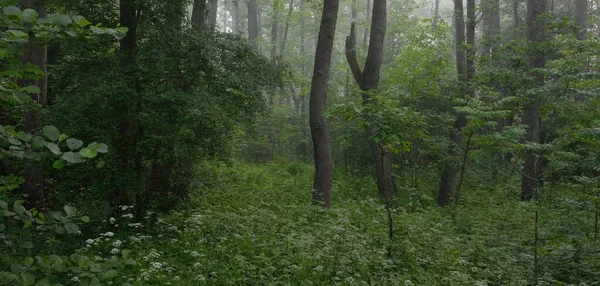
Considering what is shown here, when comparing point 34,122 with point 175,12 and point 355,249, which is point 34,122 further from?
point 355,249

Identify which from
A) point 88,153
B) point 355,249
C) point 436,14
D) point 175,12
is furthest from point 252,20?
point 88,153

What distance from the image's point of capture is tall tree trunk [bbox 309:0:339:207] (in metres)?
10.2

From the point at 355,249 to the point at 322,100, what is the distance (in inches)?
172

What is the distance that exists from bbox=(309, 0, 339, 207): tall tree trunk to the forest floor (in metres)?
1.16

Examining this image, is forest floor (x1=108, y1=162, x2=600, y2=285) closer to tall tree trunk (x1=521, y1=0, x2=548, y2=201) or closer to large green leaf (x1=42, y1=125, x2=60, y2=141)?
tall tree trunk (x1=521, y1=0, x2=548, y2=201)

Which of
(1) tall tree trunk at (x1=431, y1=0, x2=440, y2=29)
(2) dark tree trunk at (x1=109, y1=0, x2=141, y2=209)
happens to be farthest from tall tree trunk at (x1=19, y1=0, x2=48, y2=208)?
(1) tall tree trunk at (x1=431, y1=0, x2=440, y2=29)

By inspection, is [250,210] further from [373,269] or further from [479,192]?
[479,192]

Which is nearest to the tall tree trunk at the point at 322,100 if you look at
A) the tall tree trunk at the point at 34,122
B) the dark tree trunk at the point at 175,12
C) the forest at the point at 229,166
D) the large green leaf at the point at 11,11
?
the forest at the point at 229,166

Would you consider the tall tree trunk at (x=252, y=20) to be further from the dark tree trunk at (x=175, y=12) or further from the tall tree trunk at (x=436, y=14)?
the dark tree trunk at (x=175, y=12)

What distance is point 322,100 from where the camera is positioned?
1024cm

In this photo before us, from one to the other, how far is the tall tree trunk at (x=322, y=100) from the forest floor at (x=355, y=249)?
3.81ft

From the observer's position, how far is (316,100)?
33.5 ft

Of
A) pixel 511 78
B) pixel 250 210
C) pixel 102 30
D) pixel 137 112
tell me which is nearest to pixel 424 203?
pixel 511 78

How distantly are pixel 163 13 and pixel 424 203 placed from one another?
814cm
